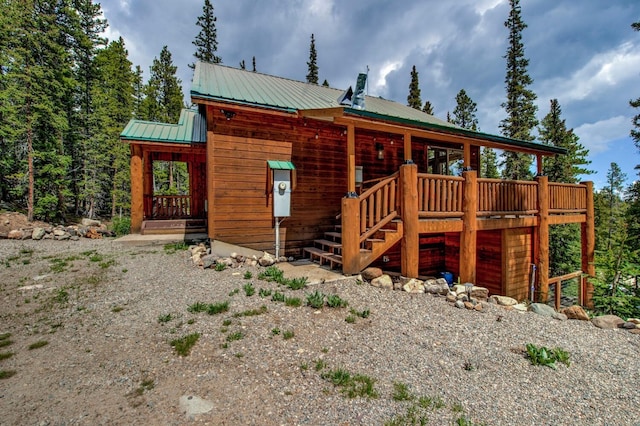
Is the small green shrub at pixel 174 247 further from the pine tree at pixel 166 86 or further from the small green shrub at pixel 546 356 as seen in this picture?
the pine tree at pixel 166 86

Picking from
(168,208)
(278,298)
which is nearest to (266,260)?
(278,298)

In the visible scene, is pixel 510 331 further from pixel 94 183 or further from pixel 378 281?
pixel 94 183

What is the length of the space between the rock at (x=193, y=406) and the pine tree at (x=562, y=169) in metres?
25.1

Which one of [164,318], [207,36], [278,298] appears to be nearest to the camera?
[164,318]

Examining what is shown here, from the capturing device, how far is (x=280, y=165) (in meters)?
6.93

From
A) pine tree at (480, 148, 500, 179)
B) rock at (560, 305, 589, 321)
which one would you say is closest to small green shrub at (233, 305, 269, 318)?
rock at (560, 305, 589, 321)

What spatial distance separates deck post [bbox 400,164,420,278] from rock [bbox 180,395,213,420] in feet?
14.9

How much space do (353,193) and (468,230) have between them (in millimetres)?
3237

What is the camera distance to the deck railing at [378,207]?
19.0 feet

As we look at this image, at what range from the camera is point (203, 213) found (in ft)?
39.3

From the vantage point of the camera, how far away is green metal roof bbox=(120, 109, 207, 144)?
9227 millimetres

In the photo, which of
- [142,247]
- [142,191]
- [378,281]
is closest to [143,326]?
[378,281]

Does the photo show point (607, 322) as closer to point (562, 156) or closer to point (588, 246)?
point (588, 246)

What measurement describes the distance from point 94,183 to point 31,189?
605cm
